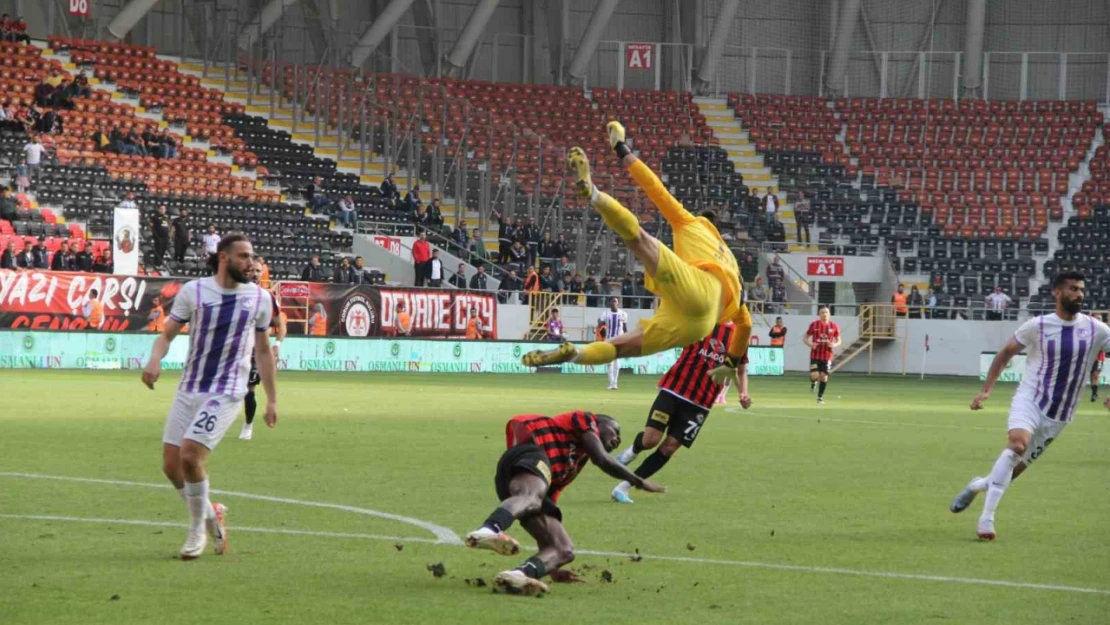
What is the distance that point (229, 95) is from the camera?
55406 millimetres

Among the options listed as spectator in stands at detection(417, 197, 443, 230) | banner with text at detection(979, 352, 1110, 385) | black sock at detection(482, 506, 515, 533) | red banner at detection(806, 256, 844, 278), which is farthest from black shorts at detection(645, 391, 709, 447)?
red banner at detection(806, 256, 844, 278)

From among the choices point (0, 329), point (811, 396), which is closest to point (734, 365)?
point (811, 396)

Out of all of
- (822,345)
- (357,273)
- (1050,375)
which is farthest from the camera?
(357,273)

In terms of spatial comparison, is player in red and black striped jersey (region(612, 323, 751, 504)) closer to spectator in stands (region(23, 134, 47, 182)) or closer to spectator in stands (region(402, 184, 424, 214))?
spectator in stands (region(23, 134, 47, 182))

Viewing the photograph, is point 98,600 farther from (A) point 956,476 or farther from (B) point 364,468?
(A) point 956,476

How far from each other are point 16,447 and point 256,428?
4.50 metres

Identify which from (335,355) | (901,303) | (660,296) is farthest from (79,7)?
(660,296)

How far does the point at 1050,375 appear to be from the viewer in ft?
38.9

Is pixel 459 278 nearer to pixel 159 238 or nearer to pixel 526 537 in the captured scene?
pixel 159 238

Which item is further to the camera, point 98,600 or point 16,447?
point 16,447

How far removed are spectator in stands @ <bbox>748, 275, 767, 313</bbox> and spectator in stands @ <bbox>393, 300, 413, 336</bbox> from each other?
12.6 m

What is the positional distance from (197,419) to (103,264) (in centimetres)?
3015

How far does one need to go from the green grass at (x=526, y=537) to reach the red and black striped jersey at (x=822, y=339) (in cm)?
899

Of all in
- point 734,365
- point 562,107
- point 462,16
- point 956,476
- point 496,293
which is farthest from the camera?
point 462,16
